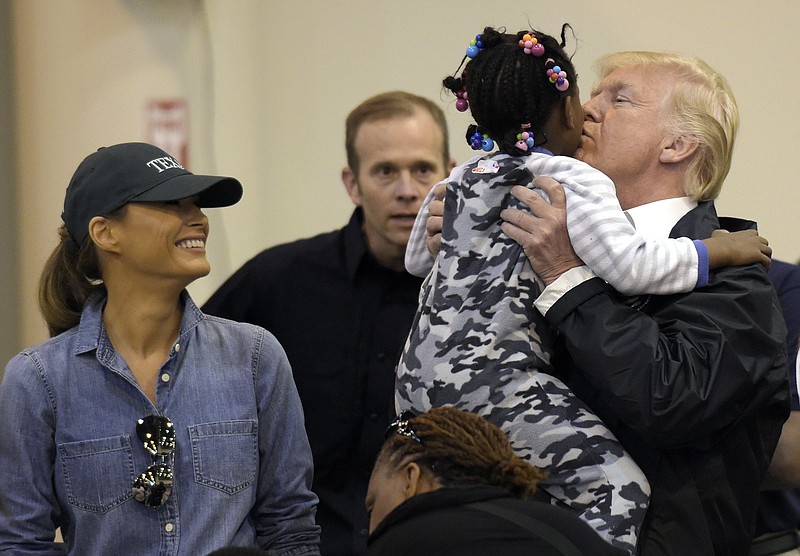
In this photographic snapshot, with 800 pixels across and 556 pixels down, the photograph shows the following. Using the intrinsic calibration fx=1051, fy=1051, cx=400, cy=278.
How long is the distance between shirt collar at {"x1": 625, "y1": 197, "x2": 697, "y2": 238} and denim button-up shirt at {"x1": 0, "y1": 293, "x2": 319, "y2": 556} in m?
0.84

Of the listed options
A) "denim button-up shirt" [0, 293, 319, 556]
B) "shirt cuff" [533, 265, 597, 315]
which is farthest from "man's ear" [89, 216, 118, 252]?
"shirt cuff" [533, 265, 597, 315]

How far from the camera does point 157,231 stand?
221cm

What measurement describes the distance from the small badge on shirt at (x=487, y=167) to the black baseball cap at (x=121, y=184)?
0.54 metres

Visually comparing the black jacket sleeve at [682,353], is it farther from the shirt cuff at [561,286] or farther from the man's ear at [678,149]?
the man's ear at [678,149]

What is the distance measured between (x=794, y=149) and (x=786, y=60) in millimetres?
363

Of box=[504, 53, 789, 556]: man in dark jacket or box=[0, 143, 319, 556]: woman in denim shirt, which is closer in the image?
box=[504, 53, 789, 556]: man in dark jacket

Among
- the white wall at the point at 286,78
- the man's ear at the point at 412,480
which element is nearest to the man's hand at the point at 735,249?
the man's ear at the point at 412,480

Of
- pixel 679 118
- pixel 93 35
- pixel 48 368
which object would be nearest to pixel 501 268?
pixel 679 118

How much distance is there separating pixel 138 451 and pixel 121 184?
0.55m

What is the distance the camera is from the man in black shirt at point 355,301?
3.14 meters

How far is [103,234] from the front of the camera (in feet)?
7.27

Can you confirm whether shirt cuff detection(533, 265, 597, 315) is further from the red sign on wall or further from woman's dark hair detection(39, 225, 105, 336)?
the red sign on wall

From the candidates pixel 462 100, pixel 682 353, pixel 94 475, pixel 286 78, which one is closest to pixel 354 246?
pixel 462 100

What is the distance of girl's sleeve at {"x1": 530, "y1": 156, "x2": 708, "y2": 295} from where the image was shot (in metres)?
2.01
